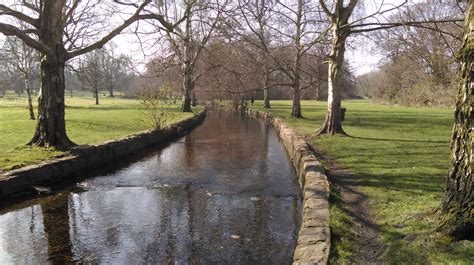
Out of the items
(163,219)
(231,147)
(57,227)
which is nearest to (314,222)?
(163,219)

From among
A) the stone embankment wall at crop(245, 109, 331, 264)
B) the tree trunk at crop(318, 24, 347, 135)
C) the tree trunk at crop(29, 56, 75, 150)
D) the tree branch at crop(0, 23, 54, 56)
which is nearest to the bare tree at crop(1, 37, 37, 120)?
the tree trunk at crop(29, 56, 75, 150)

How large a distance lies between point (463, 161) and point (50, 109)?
1095 cm

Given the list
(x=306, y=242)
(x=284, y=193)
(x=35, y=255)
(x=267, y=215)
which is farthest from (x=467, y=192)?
(x=35, y=255)

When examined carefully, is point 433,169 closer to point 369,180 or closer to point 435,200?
point 369,180

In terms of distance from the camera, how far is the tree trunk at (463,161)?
442 cm

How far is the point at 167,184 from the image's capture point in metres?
→ 9.85

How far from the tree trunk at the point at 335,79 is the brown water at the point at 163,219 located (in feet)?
14.5

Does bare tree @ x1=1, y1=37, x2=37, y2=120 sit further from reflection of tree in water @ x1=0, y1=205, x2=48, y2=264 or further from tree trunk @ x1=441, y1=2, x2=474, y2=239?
tree trunk @ x1=441, y1=2, x2=474, y2=239

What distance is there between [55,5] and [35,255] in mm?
8581

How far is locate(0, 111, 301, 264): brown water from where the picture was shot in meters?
5.68

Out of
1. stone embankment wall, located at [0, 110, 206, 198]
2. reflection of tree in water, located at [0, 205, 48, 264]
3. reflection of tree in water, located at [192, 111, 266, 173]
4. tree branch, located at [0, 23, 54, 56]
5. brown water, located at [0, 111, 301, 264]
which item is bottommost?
reflection of tree in water, located at [0, 205, 48, 264]

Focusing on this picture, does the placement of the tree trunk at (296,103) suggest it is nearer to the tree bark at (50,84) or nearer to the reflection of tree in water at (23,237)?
the tree bark at (50,84)

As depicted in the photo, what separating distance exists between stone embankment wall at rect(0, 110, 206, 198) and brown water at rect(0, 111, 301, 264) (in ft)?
2.21

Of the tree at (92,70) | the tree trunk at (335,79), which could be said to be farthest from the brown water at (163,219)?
the tree at (92,70)
